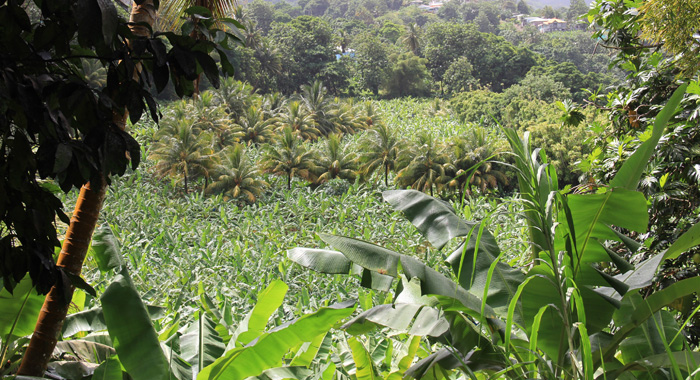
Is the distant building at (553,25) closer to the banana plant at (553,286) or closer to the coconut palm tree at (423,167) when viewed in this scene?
the coconut palm tree at (423,167)

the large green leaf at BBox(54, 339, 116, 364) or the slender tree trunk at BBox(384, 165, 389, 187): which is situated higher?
the large green leaf at BBox(54, 339, 116, 364)

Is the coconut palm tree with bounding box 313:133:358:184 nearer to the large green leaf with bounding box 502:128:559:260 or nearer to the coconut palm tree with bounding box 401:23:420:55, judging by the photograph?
the large green leaf with bounding box 502:128:559:260

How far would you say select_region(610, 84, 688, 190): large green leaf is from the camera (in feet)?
Answer: 7.16

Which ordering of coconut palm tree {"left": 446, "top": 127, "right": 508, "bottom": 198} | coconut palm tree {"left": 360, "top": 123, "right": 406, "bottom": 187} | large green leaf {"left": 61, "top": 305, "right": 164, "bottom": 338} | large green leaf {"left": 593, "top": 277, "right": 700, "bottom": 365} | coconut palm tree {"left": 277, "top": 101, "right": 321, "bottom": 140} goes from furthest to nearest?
coconut palm tree {"left": 277, "top": 101, "right": 321, "bottom": 140} → coconut palm tree {"left": 360, "top": 123, "right": 406, "bottom": 187} → coconut palm tree {"left": 446, "top": 127, "right": 508, "bottom": 198} → large green leaf {"left": 61, "top": 305, "right": 164, "bottom": 338} → large green leaf {"left": 593, "top": 277, "right": 700, "bottom": 365}

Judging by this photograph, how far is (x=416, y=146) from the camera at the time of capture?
1853 cm

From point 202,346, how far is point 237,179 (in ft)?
48.4

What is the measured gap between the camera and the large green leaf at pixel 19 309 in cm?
255

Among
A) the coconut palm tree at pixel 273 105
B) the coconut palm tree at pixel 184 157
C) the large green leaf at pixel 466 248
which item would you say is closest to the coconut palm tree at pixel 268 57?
the coconut palm tree at pixel 273 105

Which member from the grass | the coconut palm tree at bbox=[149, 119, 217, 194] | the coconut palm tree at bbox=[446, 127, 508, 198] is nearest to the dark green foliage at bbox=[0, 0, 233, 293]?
the grass

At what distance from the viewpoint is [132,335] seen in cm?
220

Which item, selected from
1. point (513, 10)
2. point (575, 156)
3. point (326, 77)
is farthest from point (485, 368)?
point (513, 10)

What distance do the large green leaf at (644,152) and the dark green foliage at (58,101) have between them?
1.81m

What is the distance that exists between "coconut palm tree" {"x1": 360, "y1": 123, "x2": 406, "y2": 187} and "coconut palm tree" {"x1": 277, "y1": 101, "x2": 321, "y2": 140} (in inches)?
236

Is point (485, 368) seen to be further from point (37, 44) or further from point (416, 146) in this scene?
point (416, 146)
